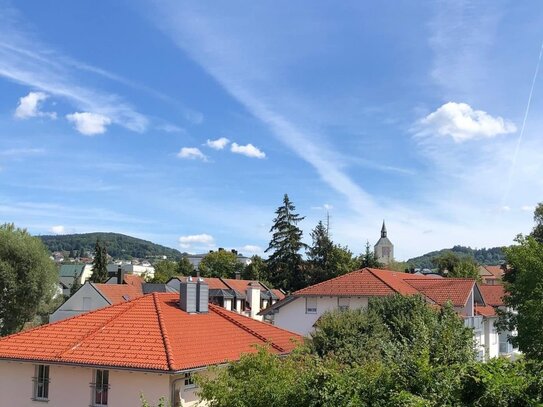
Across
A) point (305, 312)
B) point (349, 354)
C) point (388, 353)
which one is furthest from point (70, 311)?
point (388, 353)

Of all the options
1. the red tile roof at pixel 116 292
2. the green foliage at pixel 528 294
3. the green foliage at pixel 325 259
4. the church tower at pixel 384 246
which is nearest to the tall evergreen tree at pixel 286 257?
the green foliage at pixel 325 259

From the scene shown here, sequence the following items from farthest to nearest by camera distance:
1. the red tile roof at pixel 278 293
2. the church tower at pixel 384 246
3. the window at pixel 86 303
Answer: the church tower at pixel 384 246
the red tile roof at pixel 278 293
the window at pixel 86 303

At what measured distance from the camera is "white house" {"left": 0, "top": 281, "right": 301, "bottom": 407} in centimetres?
1758

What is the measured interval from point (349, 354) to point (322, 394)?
32.5 ft

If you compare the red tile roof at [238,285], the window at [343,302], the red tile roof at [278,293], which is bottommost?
the red tile roof at [278,293]

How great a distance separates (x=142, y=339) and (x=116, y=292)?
115 ft

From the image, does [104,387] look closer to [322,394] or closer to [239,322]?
[239,322]

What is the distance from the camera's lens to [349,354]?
20.8m

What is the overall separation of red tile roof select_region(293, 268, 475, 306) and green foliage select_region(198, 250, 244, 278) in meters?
60.0

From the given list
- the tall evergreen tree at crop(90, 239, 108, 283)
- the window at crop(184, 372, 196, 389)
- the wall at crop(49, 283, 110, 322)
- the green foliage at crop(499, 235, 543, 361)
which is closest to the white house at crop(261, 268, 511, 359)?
the green foliage at crop(499, 235, 543, 361)

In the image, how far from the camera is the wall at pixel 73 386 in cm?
1756

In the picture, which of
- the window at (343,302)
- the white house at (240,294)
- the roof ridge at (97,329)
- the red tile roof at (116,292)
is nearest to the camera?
the roof ridge at (97,329)

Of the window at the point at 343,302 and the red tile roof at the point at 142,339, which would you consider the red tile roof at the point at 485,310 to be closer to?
the window at the point at 343,302

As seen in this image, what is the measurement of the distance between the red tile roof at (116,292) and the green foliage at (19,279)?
8535 mm
